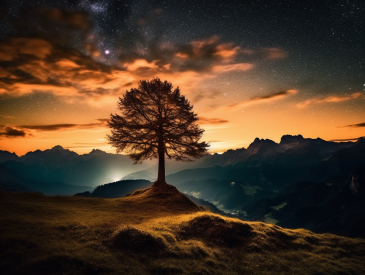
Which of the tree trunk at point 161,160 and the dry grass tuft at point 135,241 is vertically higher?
the tree trunk at point 161,160

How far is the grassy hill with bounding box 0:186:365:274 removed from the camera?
37.0ft

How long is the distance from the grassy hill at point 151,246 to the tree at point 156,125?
36.0 feet

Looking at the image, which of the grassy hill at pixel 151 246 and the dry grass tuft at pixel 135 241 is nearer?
the grassy hill at pixel 151 246

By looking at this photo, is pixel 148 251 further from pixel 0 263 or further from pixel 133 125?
pixel 133 125

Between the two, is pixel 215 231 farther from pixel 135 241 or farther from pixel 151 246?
pixel 135 241

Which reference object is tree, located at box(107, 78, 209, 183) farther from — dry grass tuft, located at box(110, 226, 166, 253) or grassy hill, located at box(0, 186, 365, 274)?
dry grass tuft, located at box(110, 226, 166, 253)

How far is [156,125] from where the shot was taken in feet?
106

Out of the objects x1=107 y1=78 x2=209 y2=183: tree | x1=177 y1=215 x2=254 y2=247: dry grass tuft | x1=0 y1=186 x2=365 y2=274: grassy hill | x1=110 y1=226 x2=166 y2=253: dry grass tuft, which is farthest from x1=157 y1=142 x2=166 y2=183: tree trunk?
x1=110 y1=226 x2=166 y2=253: dry grass tuft

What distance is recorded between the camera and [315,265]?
15.5 meters

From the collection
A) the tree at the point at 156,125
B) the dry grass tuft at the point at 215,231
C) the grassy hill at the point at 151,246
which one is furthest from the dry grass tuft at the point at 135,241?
the tree at the point at 156,125

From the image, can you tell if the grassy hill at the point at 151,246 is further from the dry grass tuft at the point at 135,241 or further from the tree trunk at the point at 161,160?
the tree trunk at the point at 161,160

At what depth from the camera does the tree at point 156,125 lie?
31.6 m

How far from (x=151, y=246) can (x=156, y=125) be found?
20453 mm

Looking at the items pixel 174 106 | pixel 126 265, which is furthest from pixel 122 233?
pixel 174 106
